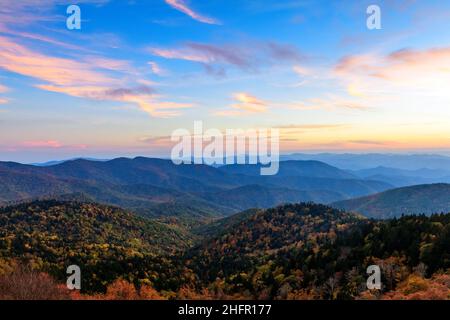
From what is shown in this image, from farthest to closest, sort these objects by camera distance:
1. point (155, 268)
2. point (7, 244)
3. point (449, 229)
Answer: point (7, 244)
point (155, 268)
point (449, 229)

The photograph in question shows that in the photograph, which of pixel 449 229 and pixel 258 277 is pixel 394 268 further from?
pixel 258 277
